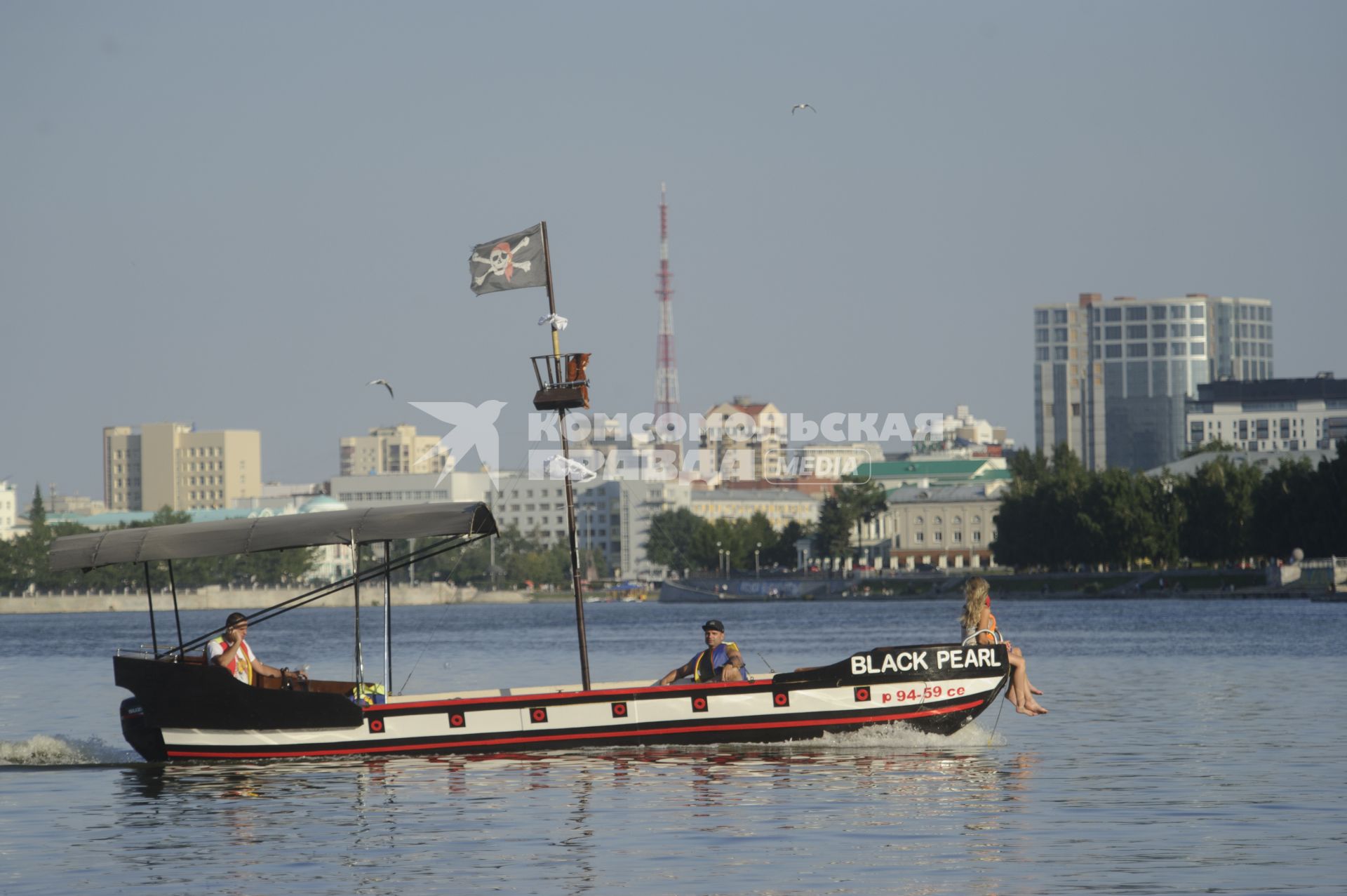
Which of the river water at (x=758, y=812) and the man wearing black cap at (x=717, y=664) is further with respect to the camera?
the man wearing black cap at (x=717, y=664)

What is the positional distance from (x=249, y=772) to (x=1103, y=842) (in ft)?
49.9

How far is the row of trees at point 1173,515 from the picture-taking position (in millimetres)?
128000

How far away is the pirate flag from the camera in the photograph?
33.4 m

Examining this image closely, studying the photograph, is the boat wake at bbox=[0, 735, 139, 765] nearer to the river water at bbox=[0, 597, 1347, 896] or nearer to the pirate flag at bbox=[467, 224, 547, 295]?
the river water at bbox=[0, 597, 1347, 896]

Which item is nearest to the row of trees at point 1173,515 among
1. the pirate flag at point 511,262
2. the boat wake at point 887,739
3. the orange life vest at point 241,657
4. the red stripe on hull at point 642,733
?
the boat wake at point 887,739

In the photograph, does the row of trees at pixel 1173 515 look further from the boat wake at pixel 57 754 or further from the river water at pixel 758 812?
the boat wake at pixel 57 754

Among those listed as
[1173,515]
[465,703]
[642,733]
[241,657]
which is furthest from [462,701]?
[1173,515]

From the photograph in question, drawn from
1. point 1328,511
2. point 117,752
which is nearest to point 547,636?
point 1328,511

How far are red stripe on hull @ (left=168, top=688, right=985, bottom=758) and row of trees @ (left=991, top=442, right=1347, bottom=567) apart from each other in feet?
327

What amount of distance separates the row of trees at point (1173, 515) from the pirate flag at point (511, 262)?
331ft

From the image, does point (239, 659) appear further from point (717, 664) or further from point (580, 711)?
point (717, 664)

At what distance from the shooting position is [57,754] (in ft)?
116

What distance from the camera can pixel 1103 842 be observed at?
22.5 meters

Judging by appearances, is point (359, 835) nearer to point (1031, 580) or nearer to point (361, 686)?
point (361, 686)
